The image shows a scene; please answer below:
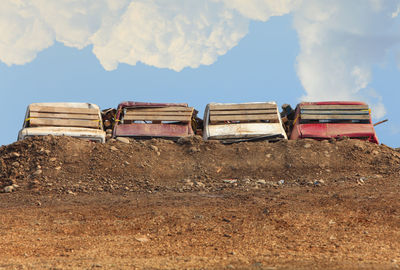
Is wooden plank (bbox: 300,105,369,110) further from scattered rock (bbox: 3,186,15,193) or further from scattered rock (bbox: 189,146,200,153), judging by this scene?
scattered rock (bbox: 3,186,15,193)

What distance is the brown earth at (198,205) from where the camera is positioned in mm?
6605

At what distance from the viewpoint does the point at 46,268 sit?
607cm

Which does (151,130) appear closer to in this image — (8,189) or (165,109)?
(165,109)

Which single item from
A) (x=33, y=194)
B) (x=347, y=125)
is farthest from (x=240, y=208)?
(x=347, y=125)

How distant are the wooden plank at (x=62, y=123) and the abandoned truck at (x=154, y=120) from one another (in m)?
0.82

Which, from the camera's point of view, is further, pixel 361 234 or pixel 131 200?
pixel 131 200

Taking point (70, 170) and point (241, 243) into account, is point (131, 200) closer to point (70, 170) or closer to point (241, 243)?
point (70, 170)

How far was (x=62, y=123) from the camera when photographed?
49.8 feet

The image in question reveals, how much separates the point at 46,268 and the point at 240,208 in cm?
418

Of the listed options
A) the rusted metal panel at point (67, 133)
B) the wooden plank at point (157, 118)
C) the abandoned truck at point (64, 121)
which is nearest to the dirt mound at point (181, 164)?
the rusted metal panel at point (67, 133)

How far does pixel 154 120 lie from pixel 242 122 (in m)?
2.84

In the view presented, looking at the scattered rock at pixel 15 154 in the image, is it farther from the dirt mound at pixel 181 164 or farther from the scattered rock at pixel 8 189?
the scattered rock at pixel 8 189

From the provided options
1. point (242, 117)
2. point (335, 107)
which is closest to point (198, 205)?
point (242, 117)

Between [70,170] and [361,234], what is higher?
[70,170]
